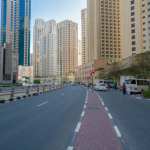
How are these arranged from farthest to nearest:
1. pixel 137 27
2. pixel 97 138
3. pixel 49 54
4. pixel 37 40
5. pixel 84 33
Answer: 1. pixel 37 40
2. pixel 49 54
3. pixel 84 33
4. pixel 137 27
5. pixel 97 138

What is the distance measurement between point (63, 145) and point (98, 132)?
1522 mm

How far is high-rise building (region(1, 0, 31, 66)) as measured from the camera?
345 ft

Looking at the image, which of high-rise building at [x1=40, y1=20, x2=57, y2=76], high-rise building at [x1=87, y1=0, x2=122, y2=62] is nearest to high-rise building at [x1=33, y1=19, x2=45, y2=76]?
high-rise building at [x1=40, y1=20, x2=57, y2=76]

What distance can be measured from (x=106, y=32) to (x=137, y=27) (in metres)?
31.4

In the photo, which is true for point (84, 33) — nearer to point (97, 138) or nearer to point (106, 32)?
point (106, 32)

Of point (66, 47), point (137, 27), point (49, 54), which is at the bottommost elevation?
point (137, 27)

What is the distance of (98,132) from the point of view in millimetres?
5105

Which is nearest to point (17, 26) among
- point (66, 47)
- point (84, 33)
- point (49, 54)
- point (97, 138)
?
Result: point (49, 54)

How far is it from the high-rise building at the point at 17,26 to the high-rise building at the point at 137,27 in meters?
79.2

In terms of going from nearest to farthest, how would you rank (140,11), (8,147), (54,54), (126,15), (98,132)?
(8,147), (98,132), (140,11), (126,15), (54,54)

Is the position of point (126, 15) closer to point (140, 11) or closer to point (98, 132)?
point (140, 11)

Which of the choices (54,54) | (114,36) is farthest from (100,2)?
(54,54)

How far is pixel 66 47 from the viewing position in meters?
156

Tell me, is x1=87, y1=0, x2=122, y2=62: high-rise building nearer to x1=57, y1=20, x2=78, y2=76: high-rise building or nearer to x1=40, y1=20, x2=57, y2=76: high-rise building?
x1=57, y1=20, x2=78, y2=76: high-rise building
